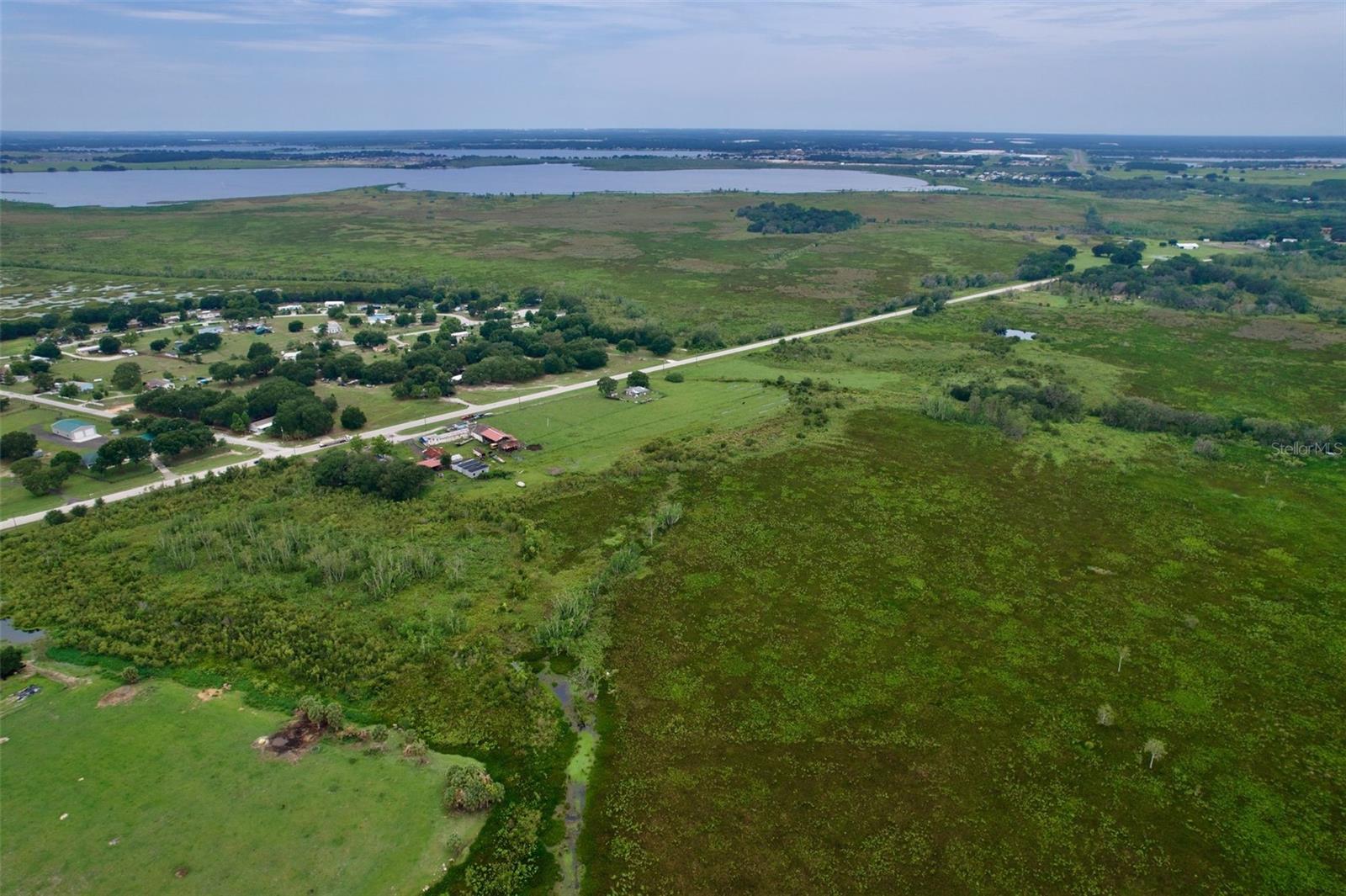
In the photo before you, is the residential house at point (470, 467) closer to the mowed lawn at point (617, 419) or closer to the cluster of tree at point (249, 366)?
the mowed lawn at point (617, 419)

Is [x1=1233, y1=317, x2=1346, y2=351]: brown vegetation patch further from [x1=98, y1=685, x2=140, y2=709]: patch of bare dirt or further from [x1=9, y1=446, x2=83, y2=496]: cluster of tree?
[x1=9, y1=446, x2=83, y2=496]: cluster of tree

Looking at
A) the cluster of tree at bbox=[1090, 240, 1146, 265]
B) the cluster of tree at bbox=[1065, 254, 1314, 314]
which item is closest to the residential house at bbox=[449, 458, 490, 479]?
the cluster of tree at bbox=[1065, 254, 1314, 314]

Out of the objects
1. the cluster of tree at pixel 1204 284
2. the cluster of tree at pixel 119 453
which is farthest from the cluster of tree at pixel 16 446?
the cluster of tree at pixel 1204 284

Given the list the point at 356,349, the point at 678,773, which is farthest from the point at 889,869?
the point at 356,349

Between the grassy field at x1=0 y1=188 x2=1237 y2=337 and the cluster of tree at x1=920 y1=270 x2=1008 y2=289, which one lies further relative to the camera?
the cluster of tree at x1=920 y1=270 x2=1008 y2=289

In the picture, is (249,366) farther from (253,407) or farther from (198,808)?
(198,808)

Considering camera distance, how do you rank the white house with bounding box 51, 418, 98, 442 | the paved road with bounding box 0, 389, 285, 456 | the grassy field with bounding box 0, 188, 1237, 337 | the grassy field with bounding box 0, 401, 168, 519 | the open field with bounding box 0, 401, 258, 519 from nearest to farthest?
1. the grassy field with bounding box 0, 401, 168, 519
2. the open field with bounding box 0, 401, 258, 519
3. the white house with bounding box 51, 418, 98, 442
4. the paved road with bounding box 0, 389, 285, 456
5. the grassy field with bounding box 0, 188, 1237, 337
